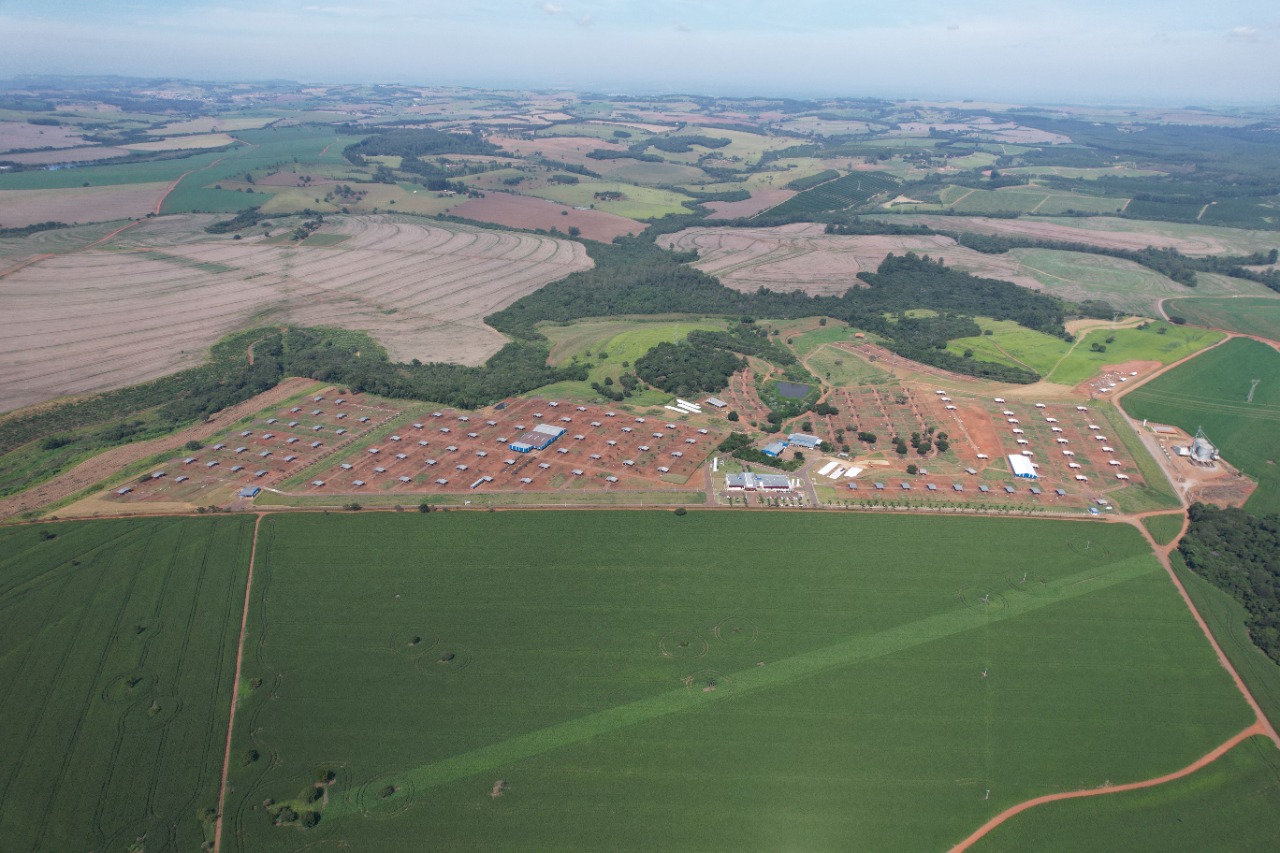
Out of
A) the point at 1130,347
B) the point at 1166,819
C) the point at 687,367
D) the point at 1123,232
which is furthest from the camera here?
the point at 1123,232

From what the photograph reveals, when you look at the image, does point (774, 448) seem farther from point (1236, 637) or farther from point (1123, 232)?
point (1123, 232)

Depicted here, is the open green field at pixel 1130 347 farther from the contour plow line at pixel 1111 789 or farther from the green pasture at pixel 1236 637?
the contour plow line at pixel 1111 789

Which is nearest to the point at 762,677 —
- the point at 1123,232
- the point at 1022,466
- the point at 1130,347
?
the point at 1022,466

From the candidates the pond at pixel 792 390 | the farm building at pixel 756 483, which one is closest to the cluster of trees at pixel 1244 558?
the farm building at pixel 756 483

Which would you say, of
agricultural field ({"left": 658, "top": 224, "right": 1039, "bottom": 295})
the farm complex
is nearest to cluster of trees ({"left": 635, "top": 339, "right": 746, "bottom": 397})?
the farm complex


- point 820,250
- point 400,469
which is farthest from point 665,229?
point 400,469

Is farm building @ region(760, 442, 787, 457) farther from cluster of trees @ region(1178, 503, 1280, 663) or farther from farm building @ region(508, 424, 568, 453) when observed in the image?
cluster of trees @ region(1178, 503, 1280, 663)
